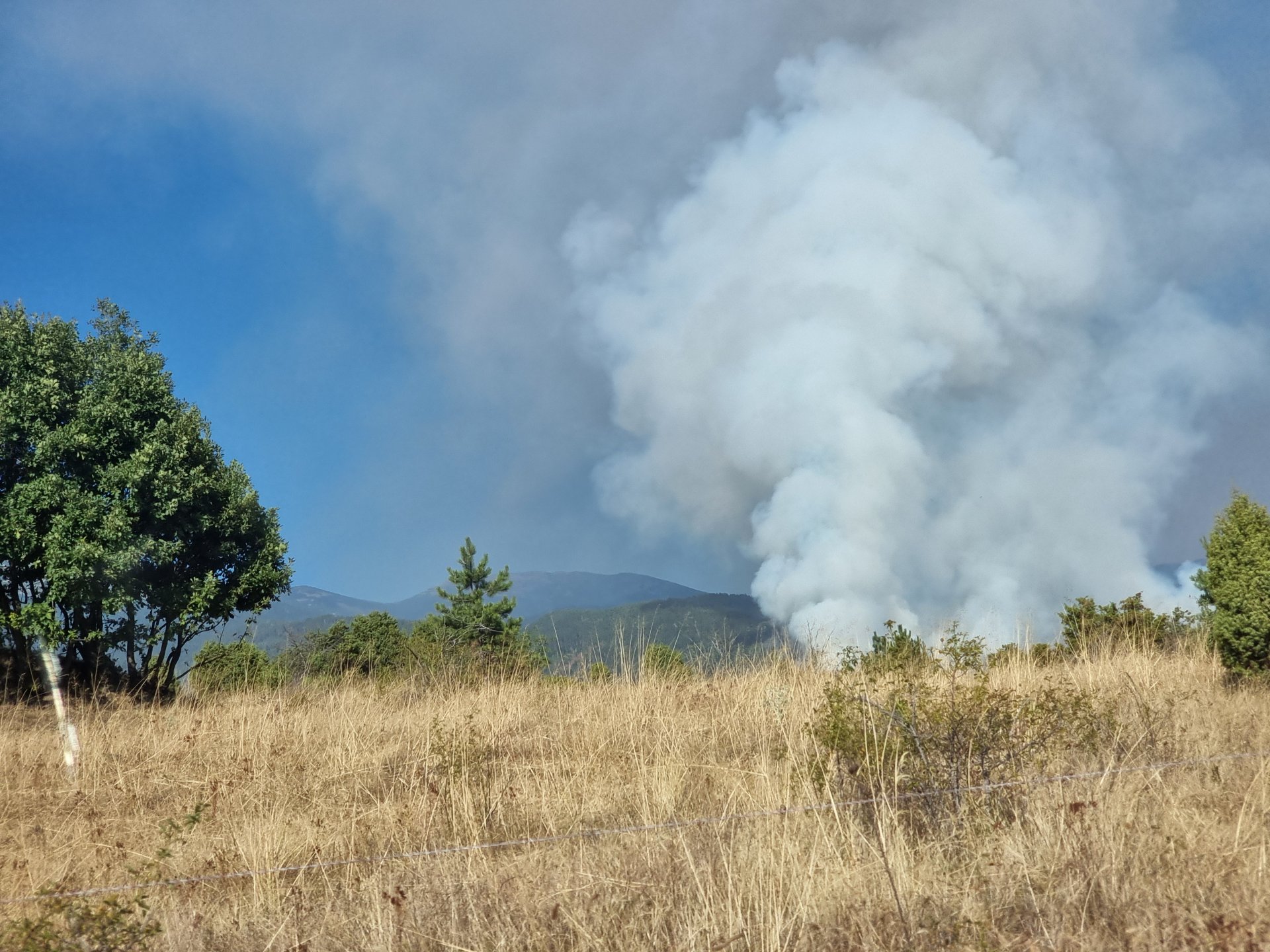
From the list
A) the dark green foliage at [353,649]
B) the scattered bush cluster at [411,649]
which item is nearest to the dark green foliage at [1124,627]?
the scattered bush cluster at [411,649]

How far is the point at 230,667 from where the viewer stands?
19812 mm

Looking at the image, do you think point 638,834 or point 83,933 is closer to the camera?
point 83,933

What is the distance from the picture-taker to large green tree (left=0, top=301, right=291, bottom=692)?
16.5 meters

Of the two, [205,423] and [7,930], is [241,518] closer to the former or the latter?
[205,423]

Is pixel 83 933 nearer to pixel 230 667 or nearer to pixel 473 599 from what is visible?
pixel 230 667

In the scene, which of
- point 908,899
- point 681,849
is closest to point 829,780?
point 681,849

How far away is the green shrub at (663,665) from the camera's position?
10219mm

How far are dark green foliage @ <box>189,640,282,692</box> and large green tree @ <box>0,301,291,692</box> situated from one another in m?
0.77

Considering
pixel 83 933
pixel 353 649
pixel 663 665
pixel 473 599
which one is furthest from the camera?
pixel 473 599

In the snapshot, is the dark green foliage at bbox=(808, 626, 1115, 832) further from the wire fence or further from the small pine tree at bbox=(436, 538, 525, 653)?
the small pine tree at bbox=(436, 538, 525, 653)

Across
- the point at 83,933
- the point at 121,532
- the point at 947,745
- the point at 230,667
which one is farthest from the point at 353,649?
the point at 947,745

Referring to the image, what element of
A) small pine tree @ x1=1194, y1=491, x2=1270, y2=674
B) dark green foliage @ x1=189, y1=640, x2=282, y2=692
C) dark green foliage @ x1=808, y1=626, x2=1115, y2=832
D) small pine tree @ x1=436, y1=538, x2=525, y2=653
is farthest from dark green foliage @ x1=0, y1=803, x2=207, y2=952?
small pine tree @ x1=436, y1=538, x2=525, y2=653

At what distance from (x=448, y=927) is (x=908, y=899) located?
6.36 feet

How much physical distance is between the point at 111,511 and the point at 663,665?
12.0m
